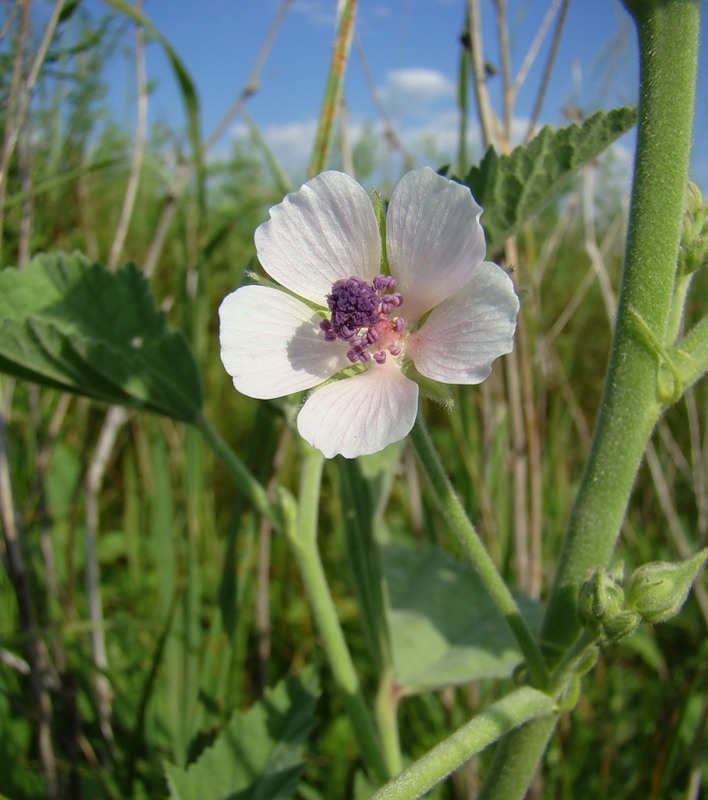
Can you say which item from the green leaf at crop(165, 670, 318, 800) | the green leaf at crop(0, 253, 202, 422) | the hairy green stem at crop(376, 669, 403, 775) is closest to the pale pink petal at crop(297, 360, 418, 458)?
the green leaf at crop(0, 253, 202, 422)

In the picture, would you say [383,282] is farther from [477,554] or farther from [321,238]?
[477,554]

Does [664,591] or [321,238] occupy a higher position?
[321,238]

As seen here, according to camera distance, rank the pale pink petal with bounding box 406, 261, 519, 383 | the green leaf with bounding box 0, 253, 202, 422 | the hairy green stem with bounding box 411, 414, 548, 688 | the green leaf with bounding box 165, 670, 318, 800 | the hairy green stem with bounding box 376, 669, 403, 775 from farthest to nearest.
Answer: the hairy green stem with bounding box 376, 669, 403, 775 → the green leaf with bounding box 0, 253, 202, 422 → the green leaf with bounding box 165, 670, 318, 800 → the hairy green stem with bounding box 411, 414, 548, 688 → the pale pink petal with bounding box 406, 261, 519, 383

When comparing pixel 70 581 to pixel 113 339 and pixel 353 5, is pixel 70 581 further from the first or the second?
pixel 353 5

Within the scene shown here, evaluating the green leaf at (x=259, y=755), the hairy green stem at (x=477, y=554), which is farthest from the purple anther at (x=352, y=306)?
the green leaf at (x=259, y=755)

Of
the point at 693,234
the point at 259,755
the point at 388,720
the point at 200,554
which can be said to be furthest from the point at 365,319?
the point at 200,554

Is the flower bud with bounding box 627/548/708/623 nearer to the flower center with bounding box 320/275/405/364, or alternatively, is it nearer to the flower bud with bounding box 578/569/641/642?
the flower bud with bounding box 578/569/641/642

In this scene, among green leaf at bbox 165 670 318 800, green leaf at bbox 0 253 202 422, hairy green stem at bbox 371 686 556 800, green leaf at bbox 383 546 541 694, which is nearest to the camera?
hairy green stem at bbox 371 686 556 800
